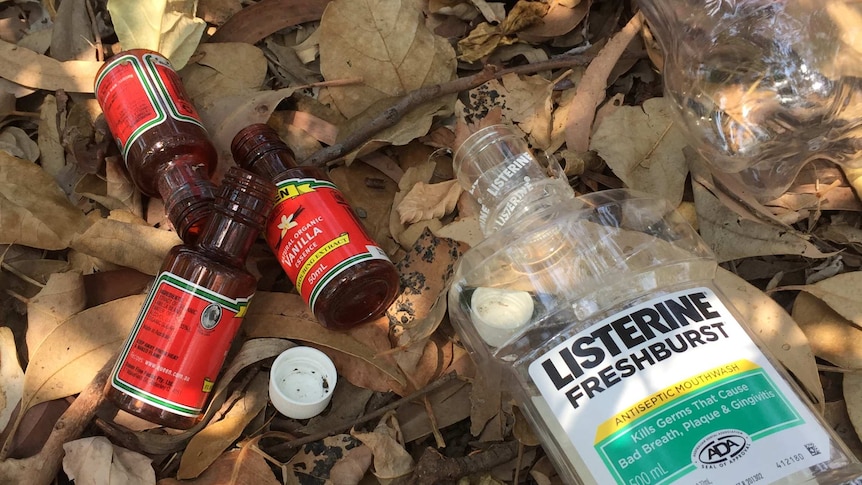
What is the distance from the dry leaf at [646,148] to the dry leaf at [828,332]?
0.41m

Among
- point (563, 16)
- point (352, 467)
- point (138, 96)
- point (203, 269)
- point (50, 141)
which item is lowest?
point (352, 467)

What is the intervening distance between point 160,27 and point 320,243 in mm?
849

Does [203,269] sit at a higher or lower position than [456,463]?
higher

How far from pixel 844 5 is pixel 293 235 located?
1.65 metres

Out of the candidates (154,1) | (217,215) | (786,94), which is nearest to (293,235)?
(217,215)

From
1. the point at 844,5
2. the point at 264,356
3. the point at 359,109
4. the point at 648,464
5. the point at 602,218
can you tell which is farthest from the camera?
the point at 359,109

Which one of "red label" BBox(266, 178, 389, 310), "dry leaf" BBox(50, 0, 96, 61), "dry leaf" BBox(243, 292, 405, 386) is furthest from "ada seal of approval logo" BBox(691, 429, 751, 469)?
"dry leaf" BBox(50, 0, 96, 61)

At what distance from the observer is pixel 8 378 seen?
5.65ft

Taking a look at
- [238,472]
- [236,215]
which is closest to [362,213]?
[236,215]

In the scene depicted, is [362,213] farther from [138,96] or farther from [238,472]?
[238,472]

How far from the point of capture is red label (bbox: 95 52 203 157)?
5.82 ft

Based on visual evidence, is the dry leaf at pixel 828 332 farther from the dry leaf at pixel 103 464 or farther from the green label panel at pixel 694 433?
the dry leaf at pixel 103 464

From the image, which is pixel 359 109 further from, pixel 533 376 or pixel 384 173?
pixel 533 376

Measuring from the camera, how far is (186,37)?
2020mm
